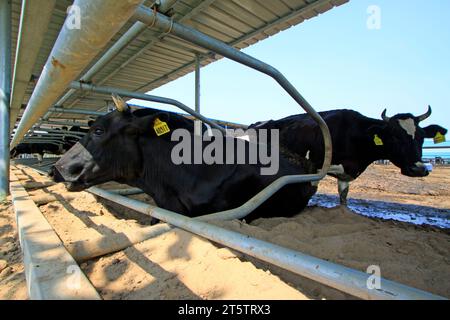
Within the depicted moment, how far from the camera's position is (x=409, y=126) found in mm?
4566

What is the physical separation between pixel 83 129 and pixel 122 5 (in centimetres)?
813

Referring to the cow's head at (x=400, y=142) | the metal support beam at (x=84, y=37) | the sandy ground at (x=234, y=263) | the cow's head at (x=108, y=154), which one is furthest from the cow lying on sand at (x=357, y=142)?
the metal support beam at (x=84, y=37)

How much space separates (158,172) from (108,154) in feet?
1.80

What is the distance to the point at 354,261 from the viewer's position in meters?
1.46

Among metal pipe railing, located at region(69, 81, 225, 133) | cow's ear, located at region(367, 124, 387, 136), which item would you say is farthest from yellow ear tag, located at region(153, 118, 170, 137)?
cow's ear, located at region(367, 124, 387, 136)

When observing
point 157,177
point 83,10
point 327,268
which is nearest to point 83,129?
point 157,177

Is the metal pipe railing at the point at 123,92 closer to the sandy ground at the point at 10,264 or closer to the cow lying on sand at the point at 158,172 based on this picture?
the cow lying on sand at the point at 158,172

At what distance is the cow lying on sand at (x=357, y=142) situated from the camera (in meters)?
4.41

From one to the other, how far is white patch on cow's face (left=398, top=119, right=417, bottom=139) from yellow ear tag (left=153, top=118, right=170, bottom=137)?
414 cm

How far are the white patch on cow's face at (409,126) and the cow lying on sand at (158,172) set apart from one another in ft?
9.70

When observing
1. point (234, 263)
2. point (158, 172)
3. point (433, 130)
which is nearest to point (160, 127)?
point (158, 172)

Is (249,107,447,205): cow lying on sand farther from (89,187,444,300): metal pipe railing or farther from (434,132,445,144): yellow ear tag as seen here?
(89,187,444,300): metal pipe railing

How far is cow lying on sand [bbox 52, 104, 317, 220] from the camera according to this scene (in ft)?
8.37
